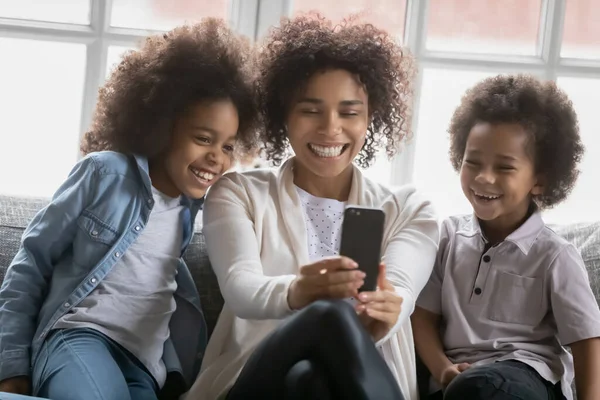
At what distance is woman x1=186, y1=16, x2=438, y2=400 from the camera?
5.55ft

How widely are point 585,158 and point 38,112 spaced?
1.61 meters

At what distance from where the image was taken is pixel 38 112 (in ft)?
8.55

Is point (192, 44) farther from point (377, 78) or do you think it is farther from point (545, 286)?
point (545, 286)

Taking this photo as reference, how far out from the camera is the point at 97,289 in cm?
182

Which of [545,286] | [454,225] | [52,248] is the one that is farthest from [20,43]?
[545,286]

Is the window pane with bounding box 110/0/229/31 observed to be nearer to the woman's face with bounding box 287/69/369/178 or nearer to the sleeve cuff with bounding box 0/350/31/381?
the woman's face with bounding box 287/69/369/178

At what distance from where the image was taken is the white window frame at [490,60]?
255 cm

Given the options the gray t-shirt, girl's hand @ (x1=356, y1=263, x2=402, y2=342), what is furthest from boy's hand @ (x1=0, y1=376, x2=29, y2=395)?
girl's hand @ (x1=356, y1=263, x2=402, y2=342)

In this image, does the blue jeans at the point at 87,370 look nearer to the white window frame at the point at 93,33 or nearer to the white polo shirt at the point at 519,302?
the white polo shirt at the point at 519,302

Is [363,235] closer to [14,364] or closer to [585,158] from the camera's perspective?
[14,364]

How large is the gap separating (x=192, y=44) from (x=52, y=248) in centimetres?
54

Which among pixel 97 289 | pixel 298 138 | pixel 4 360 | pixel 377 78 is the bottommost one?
pixel 4 360

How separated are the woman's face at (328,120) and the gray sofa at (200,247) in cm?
38

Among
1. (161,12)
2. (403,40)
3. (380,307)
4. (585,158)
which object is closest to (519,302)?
(380,307)
